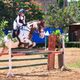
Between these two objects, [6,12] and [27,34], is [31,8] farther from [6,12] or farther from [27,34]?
[27,34]

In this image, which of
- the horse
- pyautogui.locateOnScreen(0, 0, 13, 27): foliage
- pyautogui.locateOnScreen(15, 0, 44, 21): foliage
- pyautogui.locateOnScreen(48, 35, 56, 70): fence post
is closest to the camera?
pyautogui.locateOnScreen(48, 35, 56, 70): fence post

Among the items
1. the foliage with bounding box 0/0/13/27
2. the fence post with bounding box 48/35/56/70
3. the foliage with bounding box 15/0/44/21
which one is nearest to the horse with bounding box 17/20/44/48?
the fence post with bounding box 48/35/56/70

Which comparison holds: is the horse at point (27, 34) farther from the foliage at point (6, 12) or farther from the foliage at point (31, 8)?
the foliage at point (31, 8)

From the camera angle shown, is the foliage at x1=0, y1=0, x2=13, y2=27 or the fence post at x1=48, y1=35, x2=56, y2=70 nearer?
the fence post at x1=48, y1=35, x2=56, y2=70

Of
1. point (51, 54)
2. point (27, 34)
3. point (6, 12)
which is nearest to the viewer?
point (51, 54)

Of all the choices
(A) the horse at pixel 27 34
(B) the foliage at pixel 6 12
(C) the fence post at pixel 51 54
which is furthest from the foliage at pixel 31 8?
(C) the fence post at pixel 51 54

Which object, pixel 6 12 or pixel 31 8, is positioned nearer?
pixel 6 12

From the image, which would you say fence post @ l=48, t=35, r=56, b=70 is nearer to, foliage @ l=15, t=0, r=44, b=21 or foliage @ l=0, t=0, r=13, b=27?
foliage @ l=0, t=0, r=13, b=27

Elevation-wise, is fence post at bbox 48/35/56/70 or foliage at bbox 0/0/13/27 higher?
foliage at bbox 0/0/13/27

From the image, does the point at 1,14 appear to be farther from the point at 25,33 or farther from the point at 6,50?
the point at 6,50

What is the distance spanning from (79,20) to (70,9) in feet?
6.91

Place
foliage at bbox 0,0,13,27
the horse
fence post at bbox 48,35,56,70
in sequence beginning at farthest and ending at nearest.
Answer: foliage at bbox 0,0,13,27
the horse
fence post at bbox 48,35,56,70

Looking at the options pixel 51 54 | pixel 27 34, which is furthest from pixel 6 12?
pixel 51 54

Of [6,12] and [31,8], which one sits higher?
[31,8]
